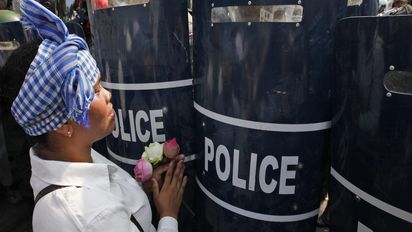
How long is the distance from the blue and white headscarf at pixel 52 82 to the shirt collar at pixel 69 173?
107 millimetres

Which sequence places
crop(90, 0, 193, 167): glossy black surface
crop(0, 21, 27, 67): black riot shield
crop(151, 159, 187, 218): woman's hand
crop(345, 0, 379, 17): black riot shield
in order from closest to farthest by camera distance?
crop(345, 0, 379, 17): black riot shield, crop(151, 159, 187, 218): woman's hand, crop(90, 0, 193, 167): glossy black surface, crop(0, 21, 27, 67): black riot shield

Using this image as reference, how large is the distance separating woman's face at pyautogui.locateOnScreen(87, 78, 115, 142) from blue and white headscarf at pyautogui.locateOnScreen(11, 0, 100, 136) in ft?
0.24

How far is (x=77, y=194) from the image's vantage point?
1056mm

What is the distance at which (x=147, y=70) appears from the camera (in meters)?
1.68

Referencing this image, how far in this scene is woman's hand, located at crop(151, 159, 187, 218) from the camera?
4.81 feet

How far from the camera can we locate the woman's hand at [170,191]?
1466mm

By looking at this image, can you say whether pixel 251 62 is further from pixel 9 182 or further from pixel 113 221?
pixel 9 182

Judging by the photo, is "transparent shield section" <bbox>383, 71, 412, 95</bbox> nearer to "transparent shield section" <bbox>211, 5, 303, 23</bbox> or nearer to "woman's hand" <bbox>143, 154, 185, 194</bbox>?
"transparent shield section" <bbox>211, 5, 303, 23</bbox>

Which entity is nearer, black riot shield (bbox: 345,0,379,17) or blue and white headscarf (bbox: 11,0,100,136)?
blue and white headscarf (bbox: 11,0,100,136)

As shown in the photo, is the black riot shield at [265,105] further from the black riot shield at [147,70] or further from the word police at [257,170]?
the black riot shield at [147,70]

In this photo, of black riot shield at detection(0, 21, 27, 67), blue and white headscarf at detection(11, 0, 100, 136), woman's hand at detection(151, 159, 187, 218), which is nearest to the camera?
blue and white headscarf at detection(11, 0, 100, 136)

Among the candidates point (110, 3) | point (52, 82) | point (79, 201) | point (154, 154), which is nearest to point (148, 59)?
point (110, 3)

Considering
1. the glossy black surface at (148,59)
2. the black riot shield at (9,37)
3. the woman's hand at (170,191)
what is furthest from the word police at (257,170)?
the black riot shield at (9,37)

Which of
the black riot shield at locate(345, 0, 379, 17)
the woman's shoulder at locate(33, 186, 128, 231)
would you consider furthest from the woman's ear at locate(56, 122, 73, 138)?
the black riot shield at locate(345, 0, 379, 17)
